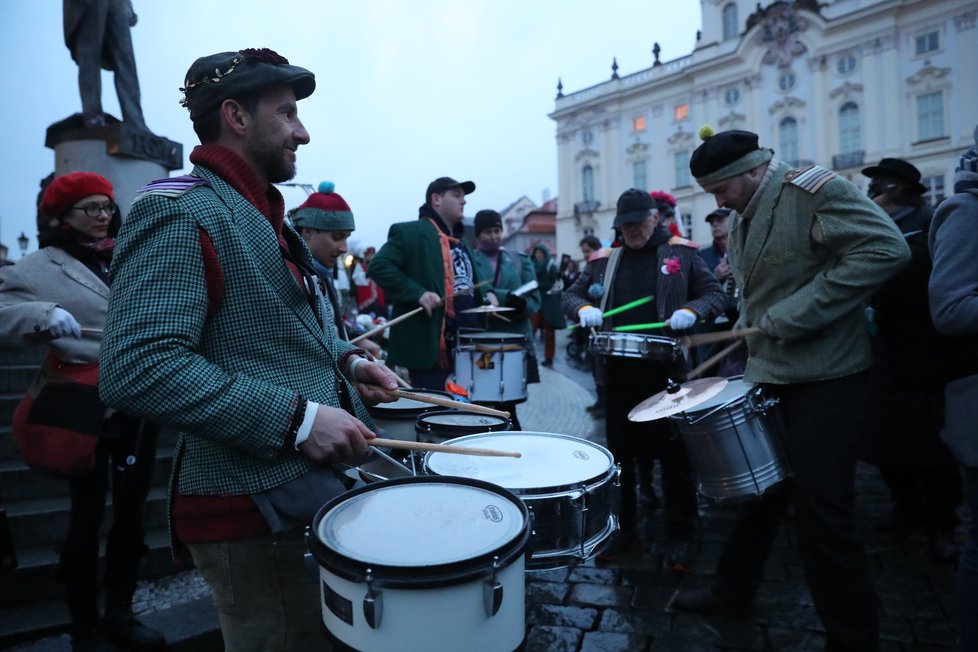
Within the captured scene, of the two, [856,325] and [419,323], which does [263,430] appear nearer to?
[856,325]

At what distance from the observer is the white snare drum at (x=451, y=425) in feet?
8.64

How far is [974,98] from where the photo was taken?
2970 centimetres

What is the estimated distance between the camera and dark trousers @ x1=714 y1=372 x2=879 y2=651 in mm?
2574

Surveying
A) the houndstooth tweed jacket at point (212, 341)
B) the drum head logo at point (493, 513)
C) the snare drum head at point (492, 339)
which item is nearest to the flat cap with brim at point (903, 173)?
the snare drum head at point (492, 339)

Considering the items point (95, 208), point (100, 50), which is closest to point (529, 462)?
point (95, 208)

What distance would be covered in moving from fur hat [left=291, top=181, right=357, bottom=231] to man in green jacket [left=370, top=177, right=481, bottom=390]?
2.87ft

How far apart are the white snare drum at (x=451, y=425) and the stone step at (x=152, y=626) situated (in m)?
1.55

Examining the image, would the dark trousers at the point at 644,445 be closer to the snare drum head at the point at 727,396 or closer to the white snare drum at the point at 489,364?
the white snare drum at the point at 489,364

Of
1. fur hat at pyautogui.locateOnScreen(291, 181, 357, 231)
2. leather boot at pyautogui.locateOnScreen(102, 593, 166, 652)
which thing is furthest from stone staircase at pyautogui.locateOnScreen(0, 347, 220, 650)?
fur hat at pyautogui.locateOnScreen(291, 181, 357, 231)

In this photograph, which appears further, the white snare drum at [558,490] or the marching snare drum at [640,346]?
the marching snare drum at [640,346]

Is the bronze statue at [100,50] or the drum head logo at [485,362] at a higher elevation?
the bronze statue at [100,50]

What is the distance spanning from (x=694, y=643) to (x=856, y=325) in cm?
165

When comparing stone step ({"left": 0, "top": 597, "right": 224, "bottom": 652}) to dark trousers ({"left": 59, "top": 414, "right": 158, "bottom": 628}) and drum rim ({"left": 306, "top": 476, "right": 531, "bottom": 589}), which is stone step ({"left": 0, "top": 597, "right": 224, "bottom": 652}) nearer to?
dark trousers ({"left": 59, "top": 414, "right": 158, "bottom": 628})

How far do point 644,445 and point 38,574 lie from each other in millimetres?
3689
